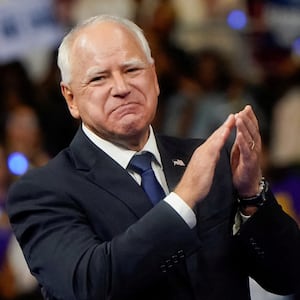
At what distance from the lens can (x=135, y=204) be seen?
3438 mm

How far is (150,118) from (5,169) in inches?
134

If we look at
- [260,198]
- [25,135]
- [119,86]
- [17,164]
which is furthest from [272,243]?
[25,135]

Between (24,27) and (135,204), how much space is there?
4763 mm

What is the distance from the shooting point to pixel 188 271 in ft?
11.4

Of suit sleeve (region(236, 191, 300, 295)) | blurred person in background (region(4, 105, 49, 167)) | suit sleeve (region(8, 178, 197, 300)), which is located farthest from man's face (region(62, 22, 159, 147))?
blurred person in background (region(4, 105, 49, 167))

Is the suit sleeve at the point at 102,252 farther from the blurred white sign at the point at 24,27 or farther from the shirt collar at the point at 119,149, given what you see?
the blurred white sign at the point at 24,27

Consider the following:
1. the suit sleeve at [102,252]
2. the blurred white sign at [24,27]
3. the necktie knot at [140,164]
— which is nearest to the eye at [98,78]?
the necktie knot at [140,164]

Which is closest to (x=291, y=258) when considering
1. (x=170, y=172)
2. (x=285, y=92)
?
(x=170, y=172)

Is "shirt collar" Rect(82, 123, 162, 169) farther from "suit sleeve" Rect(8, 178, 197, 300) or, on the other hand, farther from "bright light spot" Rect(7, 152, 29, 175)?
"bright light spot" Rect(7, 152, 29, 175)

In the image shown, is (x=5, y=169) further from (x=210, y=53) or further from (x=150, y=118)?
(x=150, y=118)

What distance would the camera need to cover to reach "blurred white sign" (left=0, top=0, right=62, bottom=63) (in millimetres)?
8000

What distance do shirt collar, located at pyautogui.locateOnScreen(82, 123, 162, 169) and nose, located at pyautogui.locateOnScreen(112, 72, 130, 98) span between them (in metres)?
0.17

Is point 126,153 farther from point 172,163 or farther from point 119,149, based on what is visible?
point 172,163

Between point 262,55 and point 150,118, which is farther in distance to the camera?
point 262,55
